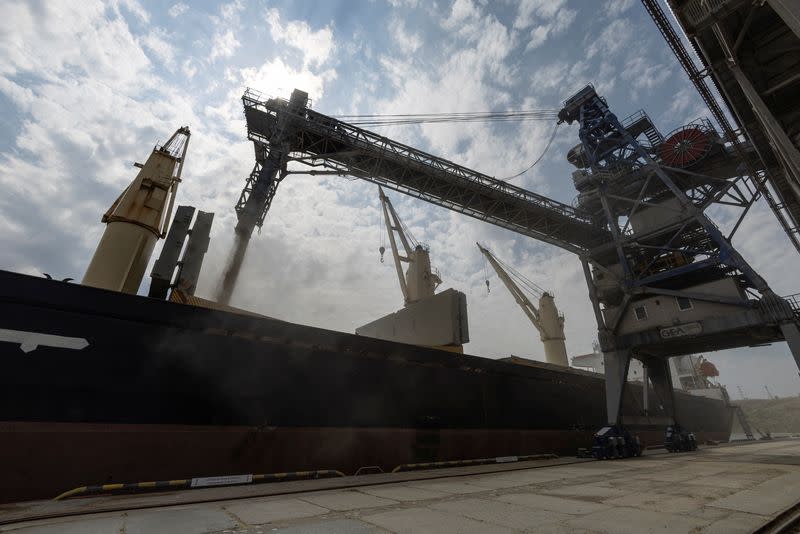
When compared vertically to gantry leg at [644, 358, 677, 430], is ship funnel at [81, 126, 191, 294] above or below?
above

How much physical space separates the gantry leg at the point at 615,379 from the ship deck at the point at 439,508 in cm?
1118

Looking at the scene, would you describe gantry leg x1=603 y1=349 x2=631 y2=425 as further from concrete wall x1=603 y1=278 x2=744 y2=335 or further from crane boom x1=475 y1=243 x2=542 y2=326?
crane boom x1=475 y1=243 x2=542 y2=326

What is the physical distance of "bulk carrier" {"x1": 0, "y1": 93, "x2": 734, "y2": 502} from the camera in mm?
7859

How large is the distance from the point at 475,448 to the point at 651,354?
1574 centimetres

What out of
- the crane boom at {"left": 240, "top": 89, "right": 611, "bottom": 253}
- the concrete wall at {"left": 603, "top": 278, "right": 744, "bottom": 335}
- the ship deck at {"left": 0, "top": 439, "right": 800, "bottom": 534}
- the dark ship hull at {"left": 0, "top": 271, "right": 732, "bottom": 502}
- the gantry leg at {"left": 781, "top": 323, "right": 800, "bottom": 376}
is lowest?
the ship deck at {"left": 0, "top": 439, "right": 800, "bottom": 534}

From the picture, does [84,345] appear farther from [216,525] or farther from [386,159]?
[386,159]

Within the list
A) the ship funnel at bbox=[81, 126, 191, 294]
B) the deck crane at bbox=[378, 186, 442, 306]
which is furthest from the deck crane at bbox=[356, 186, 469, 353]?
the ship funnel at bbox=[81, 126, 191, 294]

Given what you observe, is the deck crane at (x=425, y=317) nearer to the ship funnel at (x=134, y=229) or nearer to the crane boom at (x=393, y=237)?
the crane boom at (x=393, y=237)

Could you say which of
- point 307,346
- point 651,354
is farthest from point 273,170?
point 651,354

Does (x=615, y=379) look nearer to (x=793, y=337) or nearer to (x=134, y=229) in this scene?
(x=793, y=337)

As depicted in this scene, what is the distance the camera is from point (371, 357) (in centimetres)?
1359

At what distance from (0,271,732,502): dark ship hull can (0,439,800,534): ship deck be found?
3.50 ft

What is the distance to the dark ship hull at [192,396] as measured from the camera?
25.5 feet

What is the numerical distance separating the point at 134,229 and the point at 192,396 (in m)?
6.61
